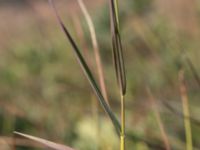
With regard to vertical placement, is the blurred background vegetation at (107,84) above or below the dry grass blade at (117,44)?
above

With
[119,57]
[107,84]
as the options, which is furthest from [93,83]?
[107,84]

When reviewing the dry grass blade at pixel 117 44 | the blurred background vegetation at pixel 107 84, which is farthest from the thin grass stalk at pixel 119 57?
the blurred background vegetation at pixel 107 84

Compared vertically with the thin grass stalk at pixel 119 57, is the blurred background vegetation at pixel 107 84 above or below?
above

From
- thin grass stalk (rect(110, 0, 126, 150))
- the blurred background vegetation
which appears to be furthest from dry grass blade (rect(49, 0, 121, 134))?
the blurred background vegetation

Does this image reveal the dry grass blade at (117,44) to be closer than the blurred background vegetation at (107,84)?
Yes

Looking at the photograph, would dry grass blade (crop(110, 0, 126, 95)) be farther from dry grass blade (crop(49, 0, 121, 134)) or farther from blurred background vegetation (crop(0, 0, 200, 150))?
blurred background vegetation (crop(0, 0, 200, 150))

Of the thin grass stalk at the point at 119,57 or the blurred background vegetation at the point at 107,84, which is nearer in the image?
the thin grass stalk at the point at 119,57

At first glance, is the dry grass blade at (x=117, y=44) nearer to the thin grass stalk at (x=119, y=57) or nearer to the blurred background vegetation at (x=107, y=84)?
the thin grass stalk at (x=119, y=57)

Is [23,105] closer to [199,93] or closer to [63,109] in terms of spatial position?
[63,109]
